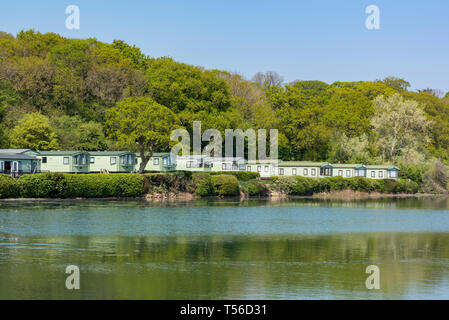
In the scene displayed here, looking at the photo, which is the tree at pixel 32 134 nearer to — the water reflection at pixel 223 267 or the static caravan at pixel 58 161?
the static caravan at pixel 58 161

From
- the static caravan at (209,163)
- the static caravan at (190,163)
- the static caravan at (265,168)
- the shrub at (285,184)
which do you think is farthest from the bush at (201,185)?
the static caravan at (265,168)

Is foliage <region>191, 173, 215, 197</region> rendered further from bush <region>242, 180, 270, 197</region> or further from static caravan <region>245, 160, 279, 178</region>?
static caravan <region>245, 160, 279, 178</region>

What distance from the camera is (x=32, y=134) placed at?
306 feet

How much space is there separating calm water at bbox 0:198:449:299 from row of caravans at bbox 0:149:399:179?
70.6 ft

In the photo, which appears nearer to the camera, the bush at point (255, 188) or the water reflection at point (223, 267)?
the water reflection at point (223, 267)

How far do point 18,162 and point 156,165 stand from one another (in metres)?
25.2

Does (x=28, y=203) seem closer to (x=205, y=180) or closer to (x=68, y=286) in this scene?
(x=205, y=180)

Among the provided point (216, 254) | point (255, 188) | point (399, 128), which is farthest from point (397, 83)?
point (216, 254)

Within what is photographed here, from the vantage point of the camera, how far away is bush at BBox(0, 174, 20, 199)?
71938 millimetres

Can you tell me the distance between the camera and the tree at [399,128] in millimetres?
122250

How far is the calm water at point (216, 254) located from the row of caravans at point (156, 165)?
70.6 feet

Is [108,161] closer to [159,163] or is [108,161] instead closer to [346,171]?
[159,163]

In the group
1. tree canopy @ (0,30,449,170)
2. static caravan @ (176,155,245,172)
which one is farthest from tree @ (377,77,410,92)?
static caravan @ (176,155,245,172)
